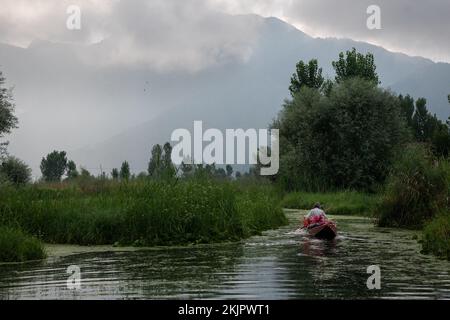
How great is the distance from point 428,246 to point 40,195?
1367 centimetres

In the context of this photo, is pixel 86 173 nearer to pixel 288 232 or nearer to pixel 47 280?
pixel 288 232

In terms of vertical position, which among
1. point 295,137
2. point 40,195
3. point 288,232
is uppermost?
point 295,137

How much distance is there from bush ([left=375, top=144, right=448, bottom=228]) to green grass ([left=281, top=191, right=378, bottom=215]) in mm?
10154

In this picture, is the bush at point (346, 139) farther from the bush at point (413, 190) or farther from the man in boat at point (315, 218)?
the man in boat at point (315, 218)

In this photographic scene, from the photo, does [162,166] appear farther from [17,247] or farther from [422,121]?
[422,121]

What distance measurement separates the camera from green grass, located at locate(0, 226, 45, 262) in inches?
611

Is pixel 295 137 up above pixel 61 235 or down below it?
above

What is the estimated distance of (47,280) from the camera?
1279 centimetres

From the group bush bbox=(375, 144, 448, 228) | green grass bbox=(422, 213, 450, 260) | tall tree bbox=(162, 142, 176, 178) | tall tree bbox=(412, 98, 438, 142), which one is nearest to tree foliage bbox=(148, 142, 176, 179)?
tall tree bbox=(162, 142, 176, 178)

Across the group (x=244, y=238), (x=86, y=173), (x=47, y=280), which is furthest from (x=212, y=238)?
(x=86, y=173)

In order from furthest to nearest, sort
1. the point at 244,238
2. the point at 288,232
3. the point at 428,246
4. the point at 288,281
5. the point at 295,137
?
1. the point at 295,137
2. the point at 288,232
3. the point at 244,238
4. the point at 428,246
5. the point at 288,281

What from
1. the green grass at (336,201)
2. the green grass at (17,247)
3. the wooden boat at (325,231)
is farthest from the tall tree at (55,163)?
the green grass at (17,247)

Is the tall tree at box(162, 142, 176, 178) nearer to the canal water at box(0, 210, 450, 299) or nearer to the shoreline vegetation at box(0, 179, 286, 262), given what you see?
the shoreline vegetation at box(0, 179, 286, 262)
